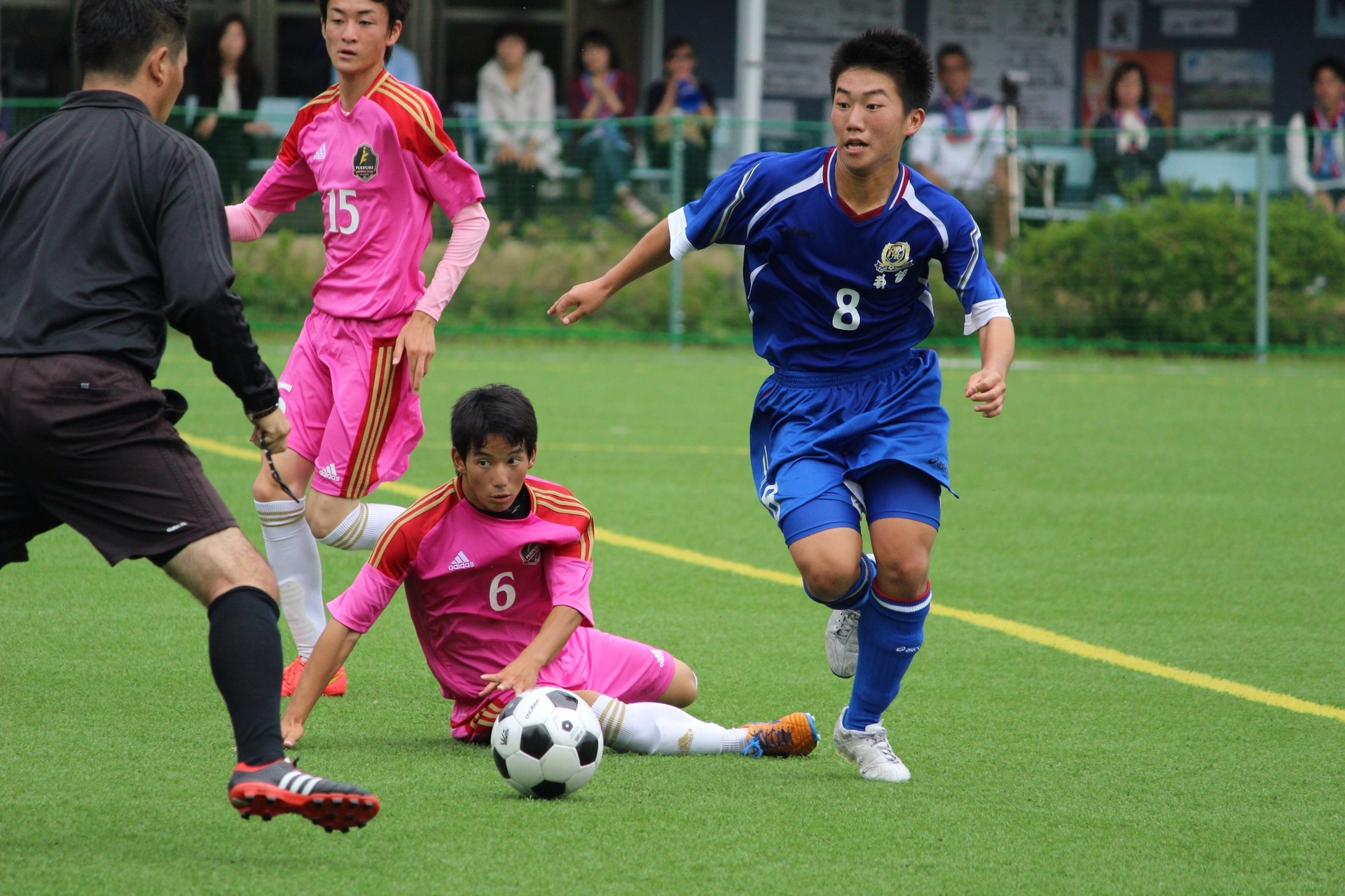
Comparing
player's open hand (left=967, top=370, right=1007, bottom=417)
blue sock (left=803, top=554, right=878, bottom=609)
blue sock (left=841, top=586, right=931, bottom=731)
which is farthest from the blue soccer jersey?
blue sock (left=841, top=586, right=931, bottom=731)

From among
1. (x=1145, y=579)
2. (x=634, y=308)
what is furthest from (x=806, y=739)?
(x=634, y=308)

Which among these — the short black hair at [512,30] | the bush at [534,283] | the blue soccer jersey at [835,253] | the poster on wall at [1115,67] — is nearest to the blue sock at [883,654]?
the blue soccer jersey at [835,253]

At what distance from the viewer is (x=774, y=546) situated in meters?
7.38

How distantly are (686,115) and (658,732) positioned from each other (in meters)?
12.6

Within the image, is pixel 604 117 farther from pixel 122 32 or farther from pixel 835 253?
pixel 122 32

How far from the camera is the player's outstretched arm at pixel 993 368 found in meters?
3.99

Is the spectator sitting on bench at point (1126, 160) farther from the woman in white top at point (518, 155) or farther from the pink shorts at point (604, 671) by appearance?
the pink shorts at point (604, 671)

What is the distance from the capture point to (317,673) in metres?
Answer: 4.17

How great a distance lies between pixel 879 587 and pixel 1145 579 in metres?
2.81

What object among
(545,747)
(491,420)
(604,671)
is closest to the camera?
(545,747)

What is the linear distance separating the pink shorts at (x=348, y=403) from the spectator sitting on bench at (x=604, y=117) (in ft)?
33.1

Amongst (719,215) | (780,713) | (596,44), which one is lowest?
(780,713)

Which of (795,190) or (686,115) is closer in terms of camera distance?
(795,190)

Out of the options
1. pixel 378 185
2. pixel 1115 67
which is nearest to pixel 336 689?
pixel 378 185
